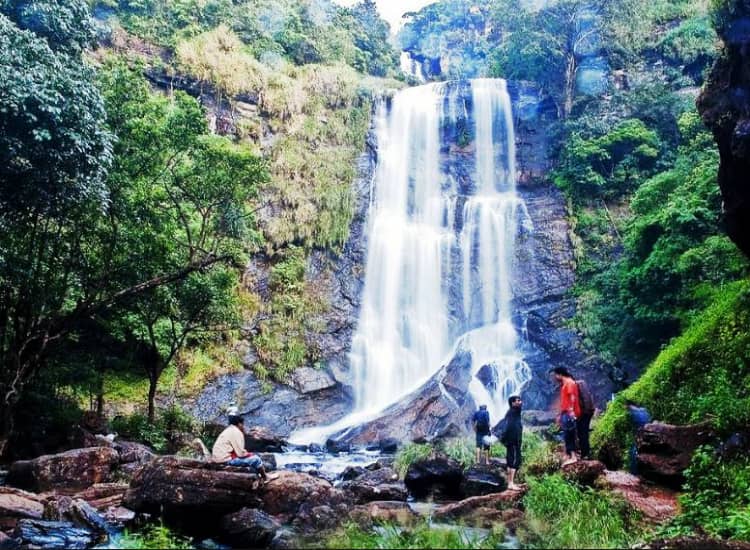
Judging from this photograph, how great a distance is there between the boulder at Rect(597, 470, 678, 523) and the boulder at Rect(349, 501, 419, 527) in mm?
2558

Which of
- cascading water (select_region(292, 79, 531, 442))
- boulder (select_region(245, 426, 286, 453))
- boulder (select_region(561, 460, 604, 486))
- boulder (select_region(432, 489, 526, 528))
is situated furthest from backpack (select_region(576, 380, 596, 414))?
cascading water (select_region(292, 79, 531, 442))

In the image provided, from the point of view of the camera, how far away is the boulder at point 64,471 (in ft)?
33.5

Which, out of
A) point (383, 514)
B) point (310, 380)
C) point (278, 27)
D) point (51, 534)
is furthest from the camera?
point (278, 27)

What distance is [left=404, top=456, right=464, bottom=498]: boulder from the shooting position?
10389mm

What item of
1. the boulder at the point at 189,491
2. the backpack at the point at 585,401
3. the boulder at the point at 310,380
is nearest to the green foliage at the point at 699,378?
the backpack at the point at 585,401

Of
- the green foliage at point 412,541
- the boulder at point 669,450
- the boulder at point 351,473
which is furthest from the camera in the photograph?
the boulder at point 351,473

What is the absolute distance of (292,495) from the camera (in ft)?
27.8

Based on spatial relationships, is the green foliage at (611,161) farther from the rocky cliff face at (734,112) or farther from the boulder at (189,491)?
the boulder at (189,491)

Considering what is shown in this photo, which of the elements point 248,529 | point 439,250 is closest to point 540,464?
point 248,529

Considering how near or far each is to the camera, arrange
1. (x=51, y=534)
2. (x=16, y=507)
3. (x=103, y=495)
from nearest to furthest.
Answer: (x=51, y=534) → (x=16, y=507) → (x=103, y=495)

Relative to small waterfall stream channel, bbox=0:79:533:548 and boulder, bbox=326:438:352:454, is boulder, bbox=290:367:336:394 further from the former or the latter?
boulder, bbox=326:438:352:454

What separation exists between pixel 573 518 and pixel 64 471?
867 centimetres

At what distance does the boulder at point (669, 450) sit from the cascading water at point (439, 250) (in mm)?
13881

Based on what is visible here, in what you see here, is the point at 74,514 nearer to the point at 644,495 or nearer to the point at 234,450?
the point at 234,450
